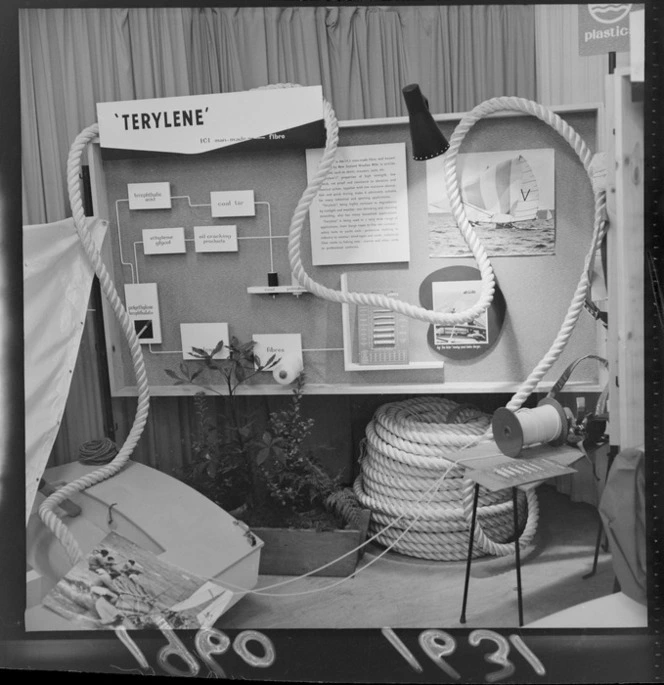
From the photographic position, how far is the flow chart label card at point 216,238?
2.04m

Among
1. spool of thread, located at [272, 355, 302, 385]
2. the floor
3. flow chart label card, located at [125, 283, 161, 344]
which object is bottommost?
the floor

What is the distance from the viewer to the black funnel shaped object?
5.39 ft

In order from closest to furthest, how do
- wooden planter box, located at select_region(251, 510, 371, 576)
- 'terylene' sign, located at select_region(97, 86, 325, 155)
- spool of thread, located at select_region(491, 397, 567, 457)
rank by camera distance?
spool of thread, located at select_region(491, 397, 567, 457)
'terylene' sign, located at select_region(97, 86, 325, 155)
wooden planter box, located at select_region(251, 510, 371, 576)

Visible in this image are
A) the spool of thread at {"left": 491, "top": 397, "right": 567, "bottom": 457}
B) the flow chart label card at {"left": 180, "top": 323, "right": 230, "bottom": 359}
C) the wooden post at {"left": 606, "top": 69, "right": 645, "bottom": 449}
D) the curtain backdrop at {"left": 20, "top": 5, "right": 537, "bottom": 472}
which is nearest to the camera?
the wooden post at {"left": 606, "top": 69, "right": 645, "bottom": 449}

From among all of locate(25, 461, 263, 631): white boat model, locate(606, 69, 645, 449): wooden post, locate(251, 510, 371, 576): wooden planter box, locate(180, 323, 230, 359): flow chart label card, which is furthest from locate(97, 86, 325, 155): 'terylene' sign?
locate(251, 510, 371, 576): wooden planter box

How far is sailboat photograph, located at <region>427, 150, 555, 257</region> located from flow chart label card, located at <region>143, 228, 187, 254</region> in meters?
0.88

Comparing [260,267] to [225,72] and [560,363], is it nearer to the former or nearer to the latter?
[225,72]

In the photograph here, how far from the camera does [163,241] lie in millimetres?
2049

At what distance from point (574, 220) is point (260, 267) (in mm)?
970

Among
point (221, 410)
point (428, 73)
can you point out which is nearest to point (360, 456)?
point (221, 410)

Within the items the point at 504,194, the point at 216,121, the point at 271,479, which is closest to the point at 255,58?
the point at 216,121

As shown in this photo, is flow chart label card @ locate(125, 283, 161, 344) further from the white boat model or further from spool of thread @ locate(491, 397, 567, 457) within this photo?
spool of thread @ locate(491, 397, 567, 457)

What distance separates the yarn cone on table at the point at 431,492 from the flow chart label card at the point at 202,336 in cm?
58

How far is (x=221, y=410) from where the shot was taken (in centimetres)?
218
